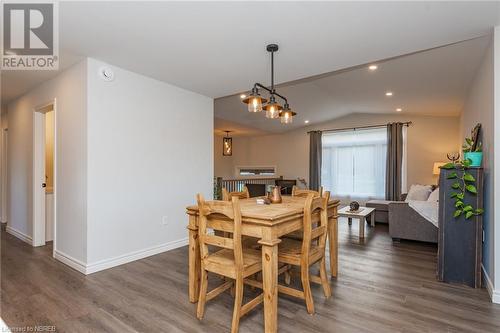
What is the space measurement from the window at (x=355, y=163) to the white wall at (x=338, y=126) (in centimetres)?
36

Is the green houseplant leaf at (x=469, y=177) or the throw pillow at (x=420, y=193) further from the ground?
the green houseplant leaf at (x=469, y=177)

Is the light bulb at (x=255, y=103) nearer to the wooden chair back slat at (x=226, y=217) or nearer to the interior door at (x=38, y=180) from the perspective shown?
the wooden chair back slat at (x=226, y=217)

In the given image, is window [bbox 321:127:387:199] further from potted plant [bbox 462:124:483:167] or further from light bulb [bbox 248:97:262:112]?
light bulb [bbox 248:97:262:112]

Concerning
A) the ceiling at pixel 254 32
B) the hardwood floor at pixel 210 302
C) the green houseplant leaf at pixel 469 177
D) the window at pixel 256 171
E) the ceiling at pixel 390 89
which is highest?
the ceiling at pixel 390 89

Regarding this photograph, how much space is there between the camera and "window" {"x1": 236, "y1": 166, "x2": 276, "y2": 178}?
9.78 metres

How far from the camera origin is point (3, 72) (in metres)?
3.46

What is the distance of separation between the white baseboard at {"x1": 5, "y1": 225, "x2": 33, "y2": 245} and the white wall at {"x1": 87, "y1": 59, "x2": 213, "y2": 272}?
198cm

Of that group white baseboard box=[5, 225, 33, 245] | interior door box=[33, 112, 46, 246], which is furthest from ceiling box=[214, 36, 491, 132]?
white baseboard box=[5, 225, 33, 245]

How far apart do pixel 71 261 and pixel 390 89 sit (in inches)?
225

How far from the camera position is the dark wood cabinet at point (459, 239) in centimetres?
261

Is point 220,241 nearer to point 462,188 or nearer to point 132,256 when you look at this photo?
point 132,256

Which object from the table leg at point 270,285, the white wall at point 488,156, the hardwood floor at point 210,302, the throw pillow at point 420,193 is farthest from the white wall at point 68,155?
the throw pillow at point 420,193

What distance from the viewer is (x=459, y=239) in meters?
2.69

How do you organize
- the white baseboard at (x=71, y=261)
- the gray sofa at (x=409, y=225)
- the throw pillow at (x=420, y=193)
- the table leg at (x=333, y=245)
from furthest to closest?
1. the throw pillow at (x=420, y=193)
2. the gray sofa at (x=409, y=225)
3. the white baseboard at (x=71, y=261)
4. the table leg at (x=333, y=245)
